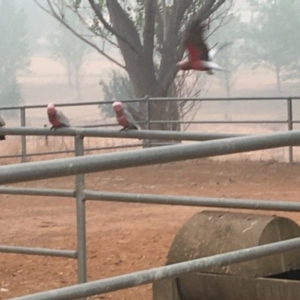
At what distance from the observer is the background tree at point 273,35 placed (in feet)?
102

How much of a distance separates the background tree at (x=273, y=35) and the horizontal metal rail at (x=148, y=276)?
2800cm

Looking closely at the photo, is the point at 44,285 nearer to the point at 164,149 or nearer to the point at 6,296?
the point at 6,296

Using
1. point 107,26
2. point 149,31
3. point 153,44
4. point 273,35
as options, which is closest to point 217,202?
point 107,26

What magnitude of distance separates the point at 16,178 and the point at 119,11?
15135 millimetres

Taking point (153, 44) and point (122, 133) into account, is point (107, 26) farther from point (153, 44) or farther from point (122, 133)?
point (122, 133)

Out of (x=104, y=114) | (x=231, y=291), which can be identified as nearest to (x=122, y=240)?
(x=231, y=291)

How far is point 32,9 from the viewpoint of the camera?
157ft

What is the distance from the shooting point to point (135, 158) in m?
1.96

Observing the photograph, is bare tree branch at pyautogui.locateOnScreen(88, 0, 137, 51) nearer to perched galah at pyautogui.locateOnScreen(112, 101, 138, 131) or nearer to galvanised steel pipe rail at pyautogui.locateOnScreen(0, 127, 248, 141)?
perched galah at pyautogui.locateOnScreen(112, 101, 138, 131)

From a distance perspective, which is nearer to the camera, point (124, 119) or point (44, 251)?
point (124, 119)

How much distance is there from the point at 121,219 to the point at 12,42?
3369cm

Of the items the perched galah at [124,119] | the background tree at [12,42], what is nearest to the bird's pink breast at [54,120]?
the perched galah at [124,119]

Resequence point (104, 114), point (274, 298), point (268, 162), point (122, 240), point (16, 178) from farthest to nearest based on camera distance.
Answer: point (104, 114) < point (268, 162) < point (122, 240) < point (274, 298) < point (16, 178)

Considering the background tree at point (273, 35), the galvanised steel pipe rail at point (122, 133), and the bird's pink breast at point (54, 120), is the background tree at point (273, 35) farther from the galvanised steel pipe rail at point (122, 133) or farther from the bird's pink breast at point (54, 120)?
the galvanised steel pipe rail at point (122, 133)
